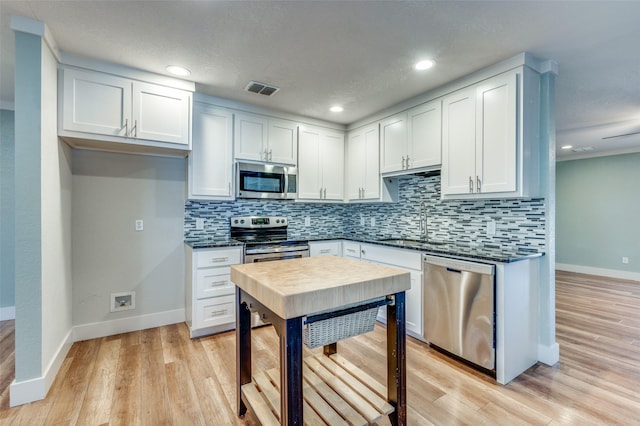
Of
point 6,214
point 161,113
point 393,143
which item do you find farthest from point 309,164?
point 6,214

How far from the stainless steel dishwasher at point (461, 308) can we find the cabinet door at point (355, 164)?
1.54 meters

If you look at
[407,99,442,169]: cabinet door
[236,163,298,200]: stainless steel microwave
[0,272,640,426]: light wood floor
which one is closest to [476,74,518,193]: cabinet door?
[407,99,442,169]: cabinet door

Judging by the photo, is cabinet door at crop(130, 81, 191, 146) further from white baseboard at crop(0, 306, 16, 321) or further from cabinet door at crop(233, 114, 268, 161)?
white baseboard at crop(0, 306, 16, 321)

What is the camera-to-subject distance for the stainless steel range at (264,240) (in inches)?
122

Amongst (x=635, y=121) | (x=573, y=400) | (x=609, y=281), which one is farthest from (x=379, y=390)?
(x=609, y=281)

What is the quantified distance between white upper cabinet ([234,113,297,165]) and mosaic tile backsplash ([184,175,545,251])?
23.0 inches

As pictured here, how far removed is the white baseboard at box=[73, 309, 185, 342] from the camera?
2.79m

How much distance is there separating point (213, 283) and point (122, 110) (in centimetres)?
173

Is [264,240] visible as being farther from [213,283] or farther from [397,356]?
[397,356]

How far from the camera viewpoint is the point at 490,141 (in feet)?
8.00

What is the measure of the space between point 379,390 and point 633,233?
6221 mm

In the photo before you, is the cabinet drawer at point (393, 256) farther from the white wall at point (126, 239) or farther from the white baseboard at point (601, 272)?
the white baseboard at point (601, 272)

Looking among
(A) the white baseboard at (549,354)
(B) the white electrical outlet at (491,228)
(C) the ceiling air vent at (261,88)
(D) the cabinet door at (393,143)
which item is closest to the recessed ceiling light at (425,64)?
(D) the cabinet door at (393,143)

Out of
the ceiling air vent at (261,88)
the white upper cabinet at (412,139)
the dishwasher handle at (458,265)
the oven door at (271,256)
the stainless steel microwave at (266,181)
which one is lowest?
the oven door at (271,256)
